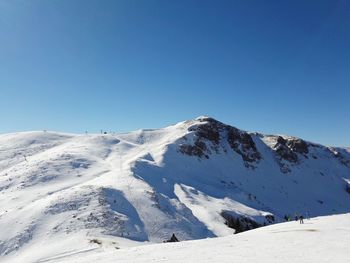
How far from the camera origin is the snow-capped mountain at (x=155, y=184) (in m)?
42.0

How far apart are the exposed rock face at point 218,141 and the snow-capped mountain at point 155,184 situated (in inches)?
16.8

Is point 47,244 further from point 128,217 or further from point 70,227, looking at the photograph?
point 128,217

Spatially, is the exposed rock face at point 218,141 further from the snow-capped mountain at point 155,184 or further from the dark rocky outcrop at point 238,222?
the dark rocky outcrop at point 238,222

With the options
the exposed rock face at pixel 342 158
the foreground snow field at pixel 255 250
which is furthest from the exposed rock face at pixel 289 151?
the foreground snow field at pixel 255 250

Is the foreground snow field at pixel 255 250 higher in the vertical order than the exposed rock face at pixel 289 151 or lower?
lower

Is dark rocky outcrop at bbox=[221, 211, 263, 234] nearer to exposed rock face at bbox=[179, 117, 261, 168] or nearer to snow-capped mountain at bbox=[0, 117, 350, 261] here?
snow-capped mountain at bbox=[0, 117, 350, 261]

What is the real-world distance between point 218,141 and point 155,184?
46682 millimetres

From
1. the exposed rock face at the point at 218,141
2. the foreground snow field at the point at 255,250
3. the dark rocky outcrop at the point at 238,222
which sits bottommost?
the dark rocky outcrop at the point at 238,222

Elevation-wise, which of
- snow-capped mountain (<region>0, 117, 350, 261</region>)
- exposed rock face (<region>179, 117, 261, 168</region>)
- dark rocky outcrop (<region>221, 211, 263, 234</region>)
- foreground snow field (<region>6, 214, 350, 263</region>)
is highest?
exposed rock face (<region>179, 117, 261, 168</region>)

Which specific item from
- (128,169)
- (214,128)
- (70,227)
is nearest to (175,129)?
(214,128)

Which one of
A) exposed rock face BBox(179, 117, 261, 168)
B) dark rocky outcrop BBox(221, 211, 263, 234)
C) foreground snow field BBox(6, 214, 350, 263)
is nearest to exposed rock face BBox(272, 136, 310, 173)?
exposed rock face BBox(179, 117, 261, 168)

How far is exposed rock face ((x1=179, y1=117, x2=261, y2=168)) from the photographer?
3841 inches

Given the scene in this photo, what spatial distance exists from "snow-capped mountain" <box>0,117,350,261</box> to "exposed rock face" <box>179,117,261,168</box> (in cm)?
43

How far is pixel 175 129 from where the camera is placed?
113438 mm
